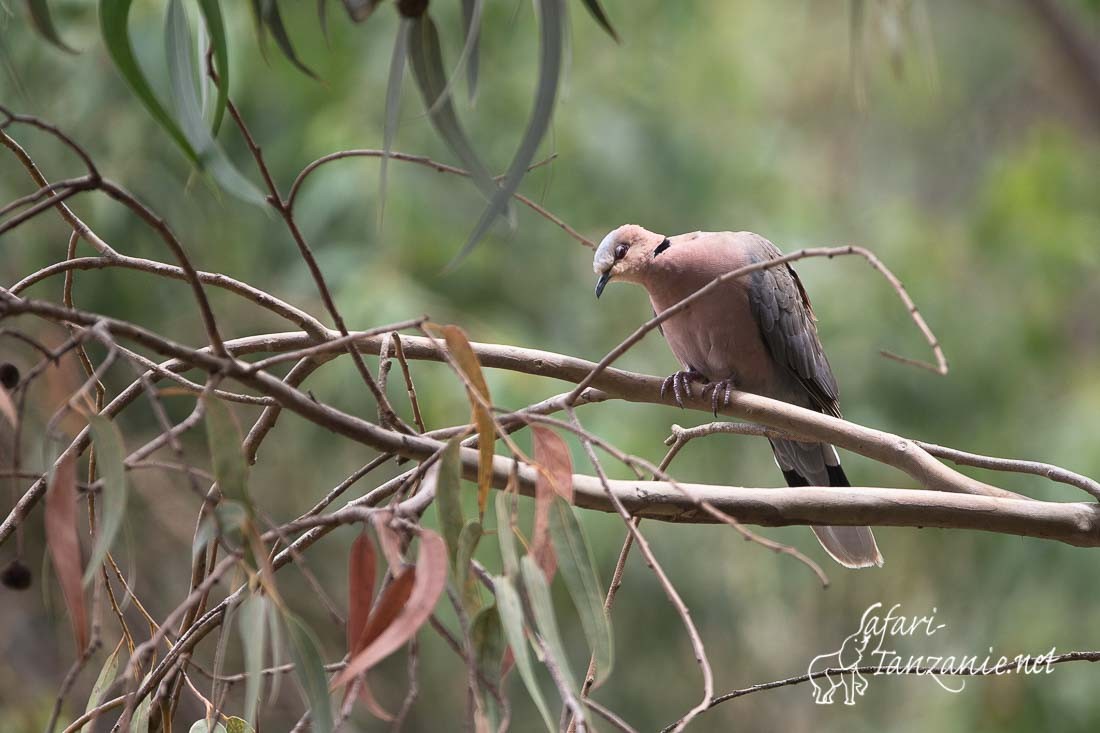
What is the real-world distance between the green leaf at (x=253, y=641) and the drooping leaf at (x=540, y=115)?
0.43 m

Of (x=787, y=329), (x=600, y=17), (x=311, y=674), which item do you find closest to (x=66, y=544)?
(x=311, y=674)

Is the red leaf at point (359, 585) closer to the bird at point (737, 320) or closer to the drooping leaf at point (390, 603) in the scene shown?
the drooping leaf at point (390, 603)

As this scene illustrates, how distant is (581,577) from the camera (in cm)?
128

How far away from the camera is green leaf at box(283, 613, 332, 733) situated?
1.16 m

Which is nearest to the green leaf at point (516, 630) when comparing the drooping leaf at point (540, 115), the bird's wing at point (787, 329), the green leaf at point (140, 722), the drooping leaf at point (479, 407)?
the drooping leaf at point (479, 407)

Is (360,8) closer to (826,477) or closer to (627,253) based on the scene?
(627,253)

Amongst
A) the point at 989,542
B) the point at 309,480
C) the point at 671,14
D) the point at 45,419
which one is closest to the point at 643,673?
the point at 989,542

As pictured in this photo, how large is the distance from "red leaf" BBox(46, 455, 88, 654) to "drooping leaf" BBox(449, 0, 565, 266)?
51 centimetres

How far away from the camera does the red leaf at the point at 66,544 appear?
114 centimetres

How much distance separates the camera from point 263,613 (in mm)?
1146

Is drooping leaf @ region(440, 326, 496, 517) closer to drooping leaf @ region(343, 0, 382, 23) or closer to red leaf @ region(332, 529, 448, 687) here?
red leaf @ region(332, 529, 448, 687)

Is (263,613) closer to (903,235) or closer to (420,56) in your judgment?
(420,56)

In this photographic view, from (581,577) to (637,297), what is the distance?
5636 mm

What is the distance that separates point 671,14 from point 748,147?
1.39m
